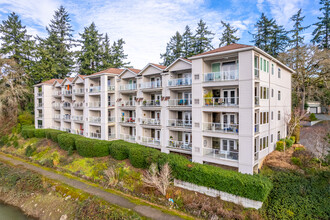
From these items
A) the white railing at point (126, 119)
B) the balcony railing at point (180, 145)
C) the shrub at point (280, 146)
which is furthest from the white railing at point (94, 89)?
the shrub at point (280, 146)

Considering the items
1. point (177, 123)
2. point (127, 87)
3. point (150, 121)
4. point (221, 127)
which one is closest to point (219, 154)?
point (221, 127)

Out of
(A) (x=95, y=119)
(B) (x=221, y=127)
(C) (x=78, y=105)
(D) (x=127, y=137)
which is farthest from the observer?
(C) (x=78, y=105)

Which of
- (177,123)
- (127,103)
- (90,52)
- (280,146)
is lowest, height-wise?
(280,146)

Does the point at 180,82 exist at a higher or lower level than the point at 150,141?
higher

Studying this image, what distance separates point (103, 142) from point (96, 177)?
4.70m

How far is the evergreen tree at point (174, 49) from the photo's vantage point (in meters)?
41.7

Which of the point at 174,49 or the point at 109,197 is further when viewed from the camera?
the point at 174,49

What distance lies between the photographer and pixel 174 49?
42.7 meters

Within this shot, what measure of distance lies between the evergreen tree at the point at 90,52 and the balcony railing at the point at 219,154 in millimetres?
33811

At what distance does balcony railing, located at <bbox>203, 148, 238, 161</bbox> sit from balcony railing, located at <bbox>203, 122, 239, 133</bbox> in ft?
6.33

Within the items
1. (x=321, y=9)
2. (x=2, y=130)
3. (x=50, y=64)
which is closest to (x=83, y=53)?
(x=50, y=64)

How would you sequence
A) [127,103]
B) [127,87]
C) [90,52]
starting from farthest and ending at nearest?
[90,52] → [127,103] → [127,87]

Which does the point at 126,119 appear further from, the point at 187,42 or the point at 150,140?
the point at 187,42

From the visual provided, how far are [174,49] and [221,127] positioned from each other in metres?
29.8
